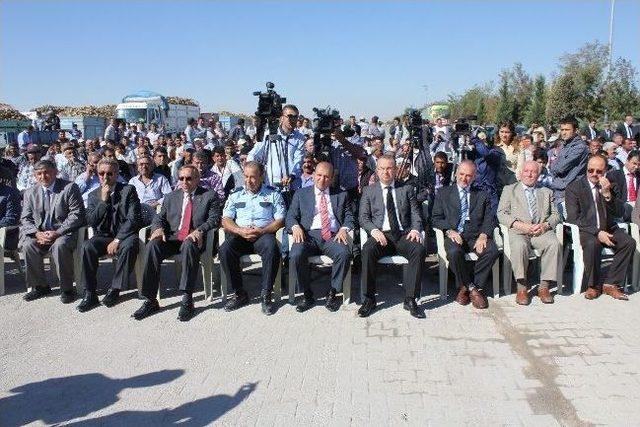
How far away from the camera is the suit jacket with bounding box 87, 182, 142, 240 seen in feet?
17.4

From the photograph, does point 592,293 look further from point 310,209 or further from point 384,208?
point 310,209

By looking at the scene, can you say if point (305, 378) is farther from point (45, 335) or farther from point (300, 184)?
point (300, 184)

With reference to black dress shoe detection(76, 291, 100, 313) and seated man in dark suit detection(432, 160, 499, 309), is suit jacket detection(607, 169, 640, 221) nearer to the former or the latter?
seated man in dark suit detection(432, 160, 499, 309)

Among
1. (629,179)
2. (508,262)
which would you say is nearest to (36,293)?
(508,262)

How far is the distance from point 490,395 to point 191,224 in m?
3.33

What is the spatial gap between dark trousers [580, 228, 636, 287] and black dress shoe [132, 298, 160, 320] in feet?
13.8

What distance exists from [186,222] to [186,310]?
100 cm

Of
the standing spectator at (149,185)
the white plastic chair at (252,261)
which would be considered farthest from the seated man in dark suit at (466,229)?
the standing spectator at (149,185)

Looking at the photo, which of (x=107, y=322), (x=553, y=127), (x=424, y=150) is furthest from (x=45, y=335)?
(x=553, y=127)

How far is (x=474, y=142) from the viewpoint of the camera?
21.2 feet

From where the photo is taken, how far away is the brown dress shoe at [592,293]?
504cm


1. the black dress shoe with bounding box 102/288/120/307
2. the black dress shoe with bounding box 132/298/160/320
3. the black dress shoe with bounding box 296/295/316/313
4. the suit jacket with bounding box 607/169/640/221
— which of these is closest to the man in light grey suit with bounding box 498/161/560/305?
the suit jacket with bounding box 607/169/640/221

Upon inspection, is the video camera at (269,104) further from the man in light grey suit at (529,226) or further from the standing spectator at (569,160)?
the standing spectator at (569,160)

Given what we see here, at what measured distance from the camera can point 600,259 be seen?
516 cm
